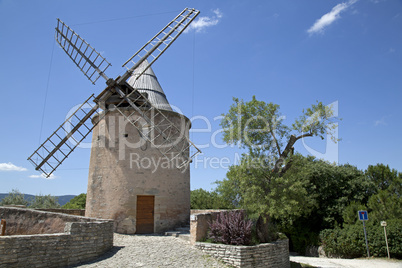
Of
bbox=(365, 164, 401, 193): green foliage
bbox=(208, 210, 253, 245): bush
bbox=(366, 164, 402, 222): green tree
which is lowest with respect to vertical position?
bbox=(208, 210, 253, 245): bush

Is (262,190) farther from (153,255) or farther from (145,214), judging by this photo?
(145,214)

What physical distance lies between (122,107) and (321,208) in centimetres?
1268

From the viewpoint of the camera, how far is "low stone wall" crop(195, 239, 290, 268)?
808cm

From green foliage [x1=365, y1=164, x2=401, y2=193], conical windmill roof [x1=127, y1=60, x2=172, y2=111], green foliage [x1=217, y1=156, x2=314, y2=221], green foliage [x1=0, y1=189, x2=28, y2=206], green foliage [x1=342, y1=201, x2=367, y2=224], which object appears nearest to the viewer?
green foliage [x1=217, y1=156, x2=314, y2=221]

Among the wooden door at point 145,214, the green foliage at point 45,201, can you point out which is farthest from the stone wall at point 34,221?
the green foliage at point 45,201

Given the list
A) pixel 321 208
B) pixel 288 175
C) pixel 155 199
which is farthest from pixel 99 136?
pixel 321 208

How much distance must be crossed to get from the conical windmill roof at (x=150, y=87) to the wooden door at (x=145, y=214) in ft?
14.3

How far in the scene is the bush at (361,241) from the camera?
38.5ft

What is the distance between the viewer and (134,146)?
12016mm

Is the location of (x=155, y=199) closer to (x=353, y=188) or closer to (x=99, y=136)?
(x=99, y=136)

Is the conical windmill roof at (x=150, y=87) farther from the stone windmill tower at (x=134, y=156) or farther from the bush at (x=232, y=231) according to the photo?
the bush at (x=232, y=231)

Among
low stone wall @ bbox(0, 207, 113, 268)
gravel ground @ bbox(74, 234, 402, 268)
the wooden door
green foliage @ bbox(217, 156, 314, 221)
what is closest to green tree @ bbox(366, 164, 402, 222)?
gravel ground @ bbox(74, 234, 402, 268)

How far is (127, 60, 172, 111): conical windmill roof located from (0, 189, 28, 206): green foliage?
17.9 metres

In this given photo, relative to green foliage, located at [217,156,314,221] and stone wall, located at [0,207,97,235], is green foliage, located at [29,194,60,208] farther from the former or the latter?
green foliage, located at [217,156,314,221]
